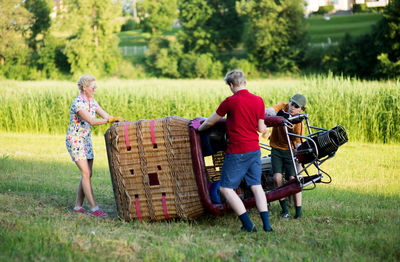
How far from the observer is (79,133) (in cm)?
611

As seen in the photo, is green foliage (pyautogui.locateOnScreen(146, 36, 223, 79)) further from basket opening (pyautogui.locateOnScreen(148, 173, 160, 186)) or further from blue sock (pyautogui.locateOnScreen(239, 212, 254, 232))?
blue sock (pyautogui.locateOnScreen(239, 212, 254, 232))

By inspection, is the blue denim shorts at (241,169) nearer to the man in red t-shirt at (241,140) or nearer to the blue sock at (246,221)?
the man in red t-shirt at (241,140)

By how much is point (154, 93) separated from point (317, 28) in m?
54.8

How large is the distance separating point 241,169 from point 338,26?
6484cm

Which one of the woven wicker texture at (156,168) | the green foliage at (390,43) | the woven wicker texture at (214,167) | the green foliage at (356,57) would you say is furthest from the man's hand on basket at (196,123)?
the green foliage at (356,57)

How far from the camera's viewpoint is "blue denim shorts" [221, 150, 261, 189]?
5250mm

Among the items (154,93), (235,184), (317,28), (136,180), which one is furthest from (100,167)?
(317,28)

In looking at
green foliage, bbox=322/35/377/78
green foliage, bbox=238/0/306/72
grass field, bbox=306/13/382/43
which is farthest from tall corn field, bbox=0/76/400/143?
grass field, bbox=306/13/382/43

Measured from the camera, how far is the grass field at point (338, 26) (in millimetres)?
60772

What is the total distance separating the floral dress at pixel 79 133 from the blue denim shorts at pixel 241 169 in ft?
6.32

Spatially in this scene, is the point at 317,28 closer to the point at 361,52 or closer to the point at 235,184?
the point at 361,52

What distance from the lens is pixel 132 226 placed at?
555 cm

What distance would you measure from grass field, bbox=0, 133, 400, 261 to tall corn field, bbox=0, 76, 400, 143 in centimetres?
600

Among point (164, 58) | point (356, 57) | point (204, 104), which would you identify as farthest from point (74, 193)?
point (164, 58)
